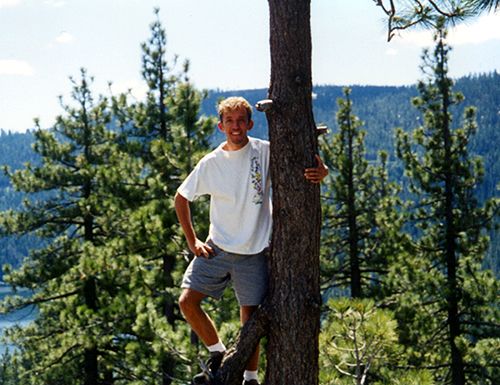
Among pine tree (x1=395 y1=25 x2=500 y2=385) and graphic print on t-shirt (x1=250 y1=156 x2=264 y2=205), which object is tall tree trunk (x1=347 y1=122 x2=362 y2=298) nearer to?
pine tree (x1=395 y1=25 x2=500 y2=385)

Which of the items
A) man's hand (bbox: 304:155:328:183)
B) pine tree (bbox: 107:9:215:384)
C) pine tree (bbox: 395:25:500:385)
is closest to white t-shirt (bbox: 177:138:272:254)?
man's hand (bbox: 304:155:328:183)

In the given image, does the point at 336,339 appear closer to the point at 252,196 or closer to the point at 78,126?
the point at 252,196

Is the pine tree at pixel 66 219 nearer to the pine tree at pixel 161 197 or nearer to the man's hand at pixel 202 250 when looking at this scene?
the pine tree at pixel 161 197

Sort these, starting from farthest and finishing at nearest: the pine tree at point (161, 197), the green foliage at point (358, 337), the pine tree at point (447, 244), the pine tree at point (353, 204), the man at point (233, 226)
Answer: the pine tree at point (353, 204) → the pine tree at point (447, 244) → the pine tree at point (161, 197) → the green foliage at point (358, 337) → the man at point (233, 226)

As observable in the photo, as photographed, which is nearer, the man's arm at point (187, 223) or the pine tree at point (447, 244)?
the man's arm at point (187, 223)

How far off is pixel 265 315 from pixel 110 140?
34.2ft

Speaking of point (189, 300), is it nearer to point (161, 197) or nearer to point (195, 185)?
point (195, 185)

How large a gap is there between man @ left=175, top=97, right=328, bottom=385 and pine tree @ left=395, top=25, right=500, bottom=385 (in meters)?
A: 7.98

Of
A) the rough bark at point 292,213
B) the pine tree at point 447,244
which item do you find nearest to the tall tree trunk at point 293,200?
the rough bark at point 292,213

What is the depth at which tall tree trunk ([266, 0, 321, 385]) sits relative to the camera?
3.44 m

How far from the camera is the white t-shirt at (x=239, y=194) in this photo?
3.53 m

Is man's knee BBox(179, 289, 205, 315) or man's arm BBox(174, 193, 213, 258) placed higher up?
man's arm BBox(174, 193, 213, 258)

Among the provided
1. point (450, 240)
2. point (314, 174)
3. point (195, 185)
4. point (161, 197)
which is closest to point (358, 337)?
point (314, 174)

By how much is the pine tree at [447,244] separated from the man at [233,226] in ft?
26.2
